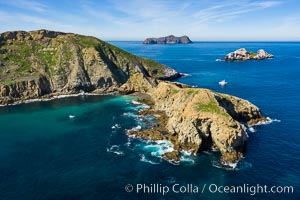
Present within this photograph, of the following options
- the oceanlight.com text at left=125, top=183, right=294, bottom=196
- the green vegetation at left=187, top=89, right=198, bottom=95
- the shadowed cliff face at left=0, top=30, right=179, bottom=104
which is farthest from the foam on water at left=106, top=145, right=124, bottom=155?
the shadowed cliff face at left=0, top=30, right=179, bottom=104

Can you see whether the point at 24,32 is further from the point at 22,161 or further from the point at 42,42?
the point at 22,161

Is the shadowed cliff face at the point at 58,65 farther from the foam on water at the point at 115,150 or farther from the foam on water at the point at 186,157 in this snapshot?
the foam on water at the point at 186,157

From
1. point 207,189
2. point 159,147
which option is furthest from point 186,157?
point 207,189

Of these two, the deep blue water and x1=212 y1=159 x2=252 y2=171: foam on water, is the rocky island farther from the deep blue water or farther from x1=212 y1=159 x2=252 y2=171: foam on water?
the deep blue water

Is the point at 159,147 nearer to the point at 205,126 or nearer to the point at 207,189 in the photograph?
the point at 205,126

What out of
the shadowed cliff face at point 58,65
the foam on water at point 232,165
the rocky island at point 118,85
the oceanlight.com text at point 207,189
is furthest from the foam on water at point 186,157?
the shadowed cliff face at point 58,65

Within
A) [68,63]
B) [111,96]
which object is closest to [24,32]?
[68,63]
